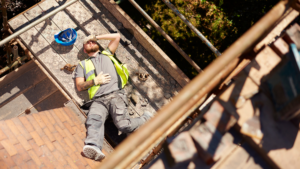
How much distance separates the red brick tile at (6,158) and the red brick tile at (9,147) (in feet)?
0.14

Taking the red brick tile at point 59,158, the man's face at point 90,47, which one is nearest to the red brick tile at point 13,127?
the red brick tile at point 59,158

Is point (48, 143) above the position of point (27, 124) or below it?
below

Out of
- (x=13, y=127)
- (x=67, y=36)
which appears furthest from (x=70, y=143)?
(x=67, y=36)

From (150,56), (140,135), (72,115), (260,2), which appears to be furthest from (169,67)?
(140,135)

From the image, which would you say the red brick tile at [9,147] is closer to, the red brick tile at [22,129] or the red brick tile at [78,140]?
the red brick tile at [22,129]

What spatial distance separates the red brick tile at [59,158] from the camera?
11.2 feet

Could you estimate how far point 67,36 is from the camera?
5.22 m

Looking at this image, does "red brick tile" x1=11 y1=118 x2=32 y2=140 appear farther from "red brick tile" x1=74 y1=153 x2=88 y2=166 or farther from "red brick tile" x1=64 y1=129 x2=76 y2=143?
"red brick tile" x1=74 y1=153 x2=88 y2=166

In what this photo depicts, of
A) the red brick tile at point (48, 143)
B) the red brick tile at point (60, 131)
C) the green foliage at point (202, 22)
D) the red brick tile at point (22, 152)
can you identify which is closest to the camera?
the red brick tile at point (22, 152)

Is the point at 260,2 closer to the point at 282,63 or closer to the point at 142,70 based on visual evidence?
the point at 142,70

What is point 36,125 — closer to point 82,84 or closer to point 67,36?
point 82,84

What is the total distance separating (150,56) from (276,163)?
399 cm

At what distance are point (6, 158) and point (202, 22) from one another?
17.6 feet

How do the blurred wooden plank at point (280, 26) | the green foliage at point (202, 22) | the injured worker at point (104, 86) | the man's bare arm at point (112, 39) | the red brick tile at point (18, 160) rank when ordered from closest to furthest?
the blurred wooden plank at point (280, 26) < the red brick tile at point (18, 160) < the injured worker at point (104, 86) < the man's bare arm at point (112, 39) < the green foliage at point (202, 22)
